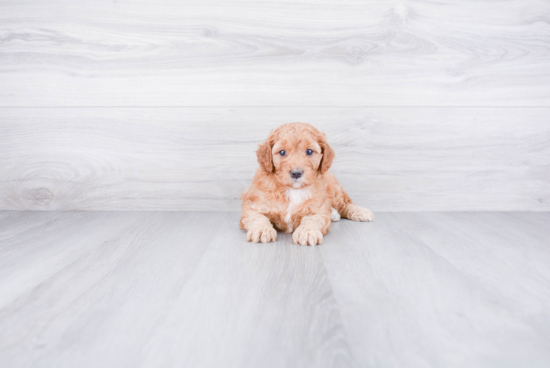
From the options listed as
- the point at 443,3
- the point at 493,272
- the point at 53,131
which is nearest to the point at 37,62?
the point at 53,131

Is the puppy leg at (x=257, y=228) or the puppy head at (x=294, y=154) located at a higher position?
the puppy head at (x=294, y=154)

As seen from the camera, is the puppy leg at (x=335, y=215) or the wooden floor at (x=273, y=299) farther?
the puppy leg at (x=335, y=215)

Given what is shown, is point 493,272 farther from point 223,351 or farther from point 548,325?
point 223,351

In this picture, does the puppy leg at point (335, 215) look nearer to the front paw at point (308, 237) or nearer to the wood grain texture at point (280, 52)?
the front paw at point (308, 237)

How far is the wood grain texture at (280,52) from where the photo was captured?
1937mm

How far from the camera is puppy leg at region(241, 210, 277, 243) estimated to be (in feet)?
4.65

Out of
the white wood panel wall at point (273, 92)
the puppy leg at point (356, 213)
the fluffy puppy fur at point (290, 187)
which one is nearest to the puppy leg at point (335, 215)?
the puppy leg at point (356, 213)

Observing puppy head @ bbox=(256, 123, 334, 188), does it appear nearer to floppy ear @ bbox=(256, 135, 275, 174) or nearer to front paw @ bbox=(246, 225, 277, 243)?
floppy ear @ bbox=(256, 135, 275, 174)

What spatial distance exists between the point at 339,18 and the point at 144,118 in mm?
1196

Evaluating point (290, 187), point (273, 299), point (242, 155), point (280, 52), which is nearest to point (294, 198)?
point (290, 187)

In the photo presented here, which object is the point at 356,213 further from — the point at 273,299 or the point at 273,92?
the point at 273,299

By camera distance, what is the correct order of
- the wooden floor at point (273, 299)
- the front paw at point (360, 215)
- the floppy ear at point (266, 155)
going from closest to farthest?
the wooden floor at point (273, 299), the floppy ear at point (266, 155), the front paw at point (360, 215)

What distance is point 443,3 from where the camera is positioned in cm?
194

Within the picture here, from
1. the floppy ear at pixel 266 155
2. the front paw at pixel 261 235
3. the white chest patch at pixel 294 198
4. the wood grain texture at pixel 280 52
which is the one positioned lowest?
the front paw at pixel 261 235
